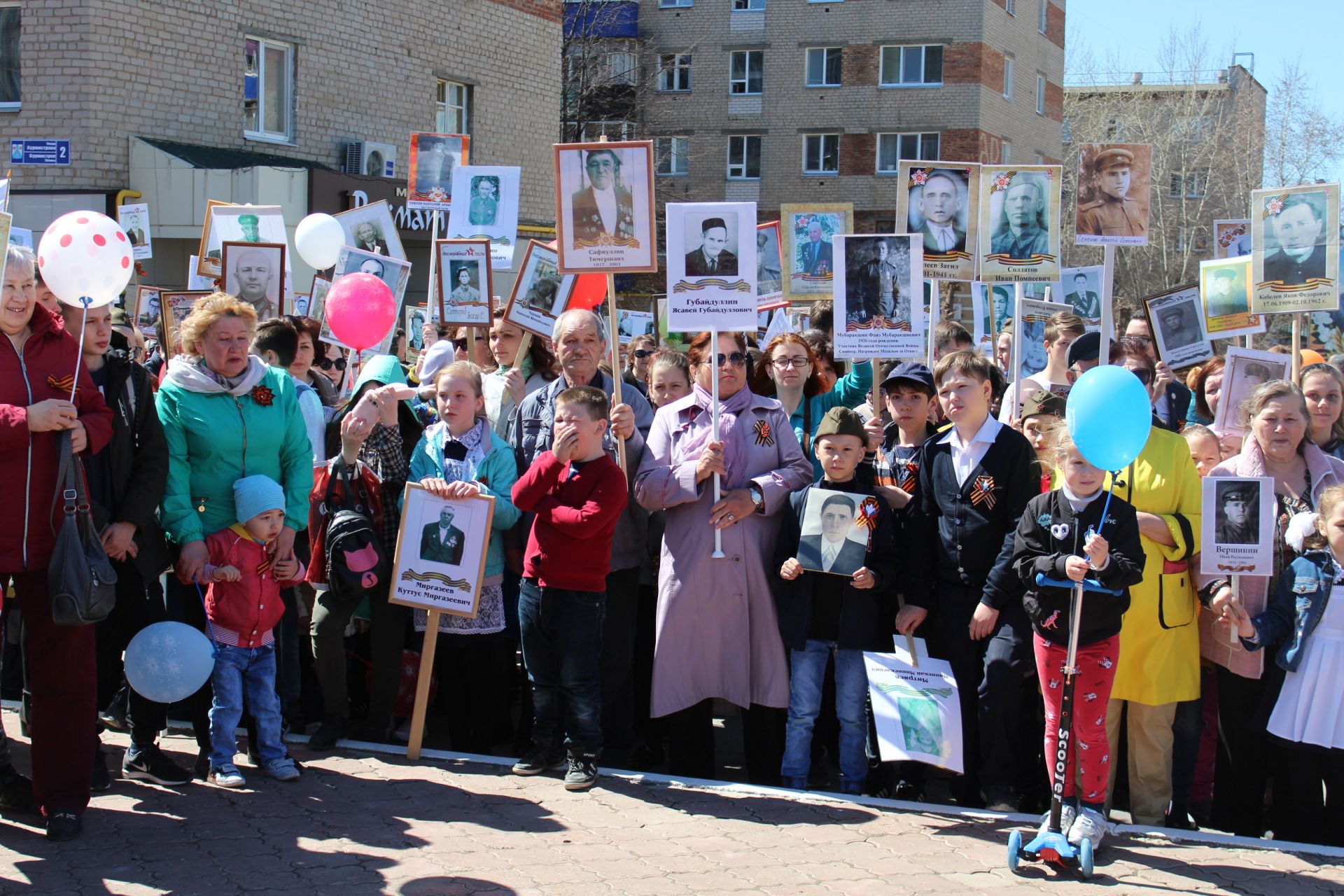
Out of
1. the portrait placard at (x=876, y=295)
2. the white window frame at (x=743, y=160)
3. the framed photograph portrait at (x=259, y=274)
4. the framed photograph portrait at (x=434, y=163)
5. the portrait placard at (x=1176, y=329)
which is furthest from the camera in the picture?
the white window frame at (x=743, y=160)

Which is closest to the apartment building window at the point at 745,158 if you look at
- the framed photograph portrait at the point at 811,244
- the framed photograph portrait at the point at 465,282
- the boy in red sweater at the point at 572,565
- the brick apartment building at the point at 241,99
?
the brick apartment building at the point at 241,99

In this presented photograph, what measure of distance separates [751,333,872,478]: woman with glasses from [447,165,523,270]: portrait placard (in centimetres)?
306

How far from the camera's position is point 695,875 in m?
4.57

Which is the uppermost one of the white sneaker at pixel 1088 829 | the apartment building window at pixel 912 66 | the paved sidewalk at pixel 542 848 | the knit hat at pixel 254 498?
the apartment building window at pixel 912 66

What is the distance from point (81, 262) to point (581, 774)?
9.36 ft

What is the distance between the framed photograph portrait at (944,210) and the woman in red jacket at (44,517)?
15.6 feet

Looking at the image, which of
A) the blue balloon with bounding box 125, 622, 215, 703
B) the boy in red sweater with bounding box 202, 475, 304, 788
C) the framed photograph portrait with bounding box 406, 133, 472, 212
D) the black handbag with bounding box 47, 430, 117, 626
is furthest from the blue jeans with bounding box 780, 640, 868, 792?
the framed photograph portrait with bounding box 406, 133, 472, 212

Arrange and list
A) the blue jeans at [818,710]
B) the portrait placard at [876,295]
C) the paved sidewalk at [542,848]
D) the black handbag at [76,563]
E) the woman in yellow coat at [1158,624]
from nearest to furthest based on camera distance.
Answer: the paved sidewalk at [542,848]
the black handbag at [76,563]
the woman in yellow coat at [1158,624]
the blue jeans at [818,710]
the portrait placard at [876,295]

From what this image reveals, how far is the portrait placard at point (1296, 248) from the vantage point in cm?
719

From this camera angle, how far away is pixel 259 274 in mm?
8914

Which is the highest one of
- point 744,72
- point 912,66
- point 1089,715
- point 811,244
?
point 744,72

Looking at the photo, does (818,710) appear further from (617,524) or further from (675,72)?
(675,72)

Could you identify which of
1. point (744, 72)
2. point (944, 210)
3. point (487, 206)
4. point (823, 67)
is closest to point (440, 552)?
point (944, 210)

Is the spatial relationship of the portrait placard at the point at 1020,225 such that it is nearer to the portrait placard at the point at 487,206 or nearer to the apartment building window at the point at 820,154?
the portrait placard at the point at 487,206
